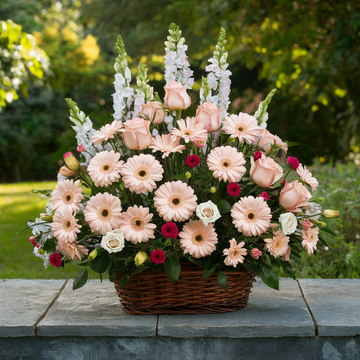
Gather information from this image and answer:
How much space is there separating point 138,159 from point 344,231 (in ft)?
8.12

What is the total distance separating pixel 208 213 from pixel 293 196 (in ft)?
1.16

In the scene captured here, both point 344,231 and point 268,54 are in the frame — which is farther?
point 268,54

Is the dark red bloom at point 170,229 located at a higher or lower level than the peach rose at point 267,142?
lower

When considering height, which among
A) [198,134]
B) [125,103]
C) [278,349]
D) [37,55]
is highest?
[37,55]

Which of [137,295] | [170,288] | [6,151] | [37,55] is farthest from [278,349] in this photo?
[6,151]

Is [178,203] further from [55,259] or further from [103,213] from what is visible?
[55,259]

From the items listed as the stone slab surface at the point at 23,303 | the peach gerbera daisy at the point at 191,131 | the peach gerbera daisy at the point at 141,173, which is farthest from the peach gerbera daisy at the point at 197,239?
the stone slab surface at the point at 23,303

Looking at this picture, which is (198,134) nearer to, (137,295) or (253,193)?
(253,193)

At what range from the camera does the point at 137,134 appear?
178 centimetres

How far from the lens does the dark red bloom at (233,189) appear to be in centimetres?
172

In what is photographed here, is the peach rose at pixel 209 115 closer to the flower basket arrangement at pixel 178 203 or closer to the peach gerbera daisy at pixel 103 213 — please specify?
the flower basket arrangement at pixel 178 203

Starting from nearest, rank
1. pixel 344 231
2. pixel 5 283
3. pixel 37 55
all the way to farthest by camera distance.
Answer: pixel 5 283 < pixel 344 231 < pixel 37 55

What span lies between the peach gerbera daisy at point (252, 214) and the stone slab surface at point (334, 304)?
491 millimetres

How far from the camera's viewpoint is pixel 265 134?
6.46 feet
